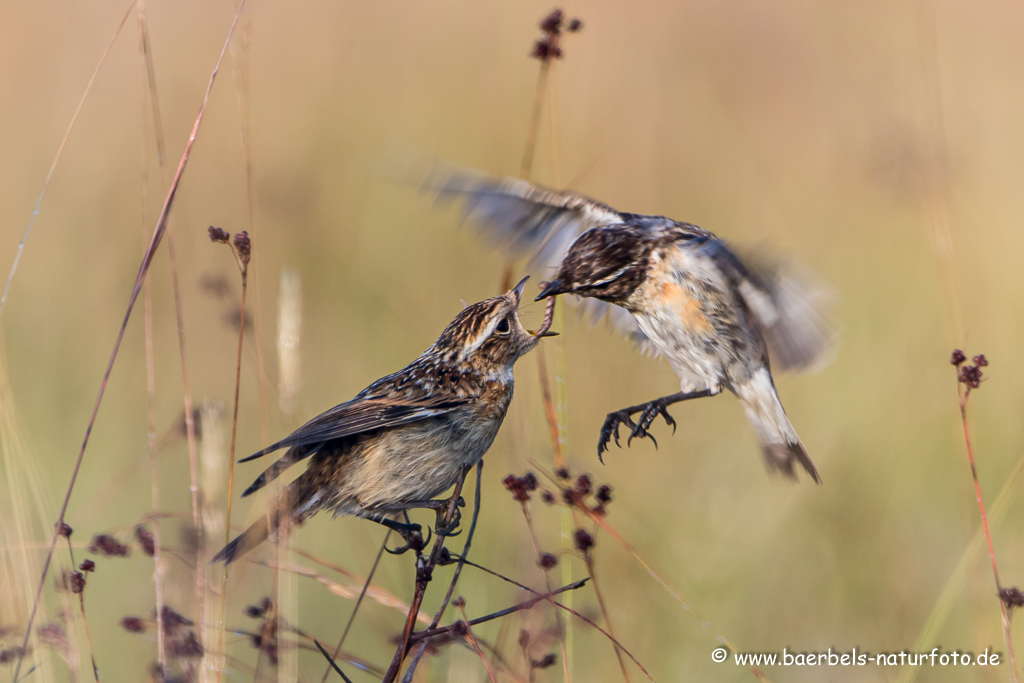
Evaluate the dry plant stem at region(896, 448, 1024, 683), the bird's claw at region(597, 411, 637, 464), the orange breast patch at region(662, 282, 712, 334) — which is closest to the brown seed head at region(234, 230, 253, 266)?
the bird's claw at region(597, 411, 637, 464)

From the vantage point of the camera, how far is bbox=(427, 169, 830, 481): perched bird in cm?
392

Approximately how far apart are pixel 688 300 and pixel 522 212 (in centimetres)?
102

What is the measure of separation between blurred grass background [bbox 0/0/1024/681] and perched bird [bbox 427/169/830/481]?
1.49 feet

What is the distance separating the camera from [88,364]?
5.95 meters

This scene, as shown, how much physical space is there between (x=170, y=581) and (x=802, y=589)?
309 cm

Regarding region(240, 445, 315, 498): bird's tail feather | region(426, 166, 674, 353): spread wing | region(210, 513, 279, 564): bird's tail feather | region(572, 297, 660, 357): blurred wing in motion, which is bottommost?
region(210, 513, 279, 564): bird's tail feather

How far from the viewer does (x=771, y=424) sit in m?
4.35

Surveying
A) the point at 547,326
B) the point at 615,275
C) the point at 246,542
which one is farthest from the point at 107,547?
the point at 615,275

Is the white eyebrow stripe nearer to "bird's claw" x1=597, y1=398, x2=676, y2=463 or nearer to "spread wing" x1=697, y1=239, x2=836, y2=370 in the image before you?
"spread wing" x1=697, y1=239, x2=836, y2=370

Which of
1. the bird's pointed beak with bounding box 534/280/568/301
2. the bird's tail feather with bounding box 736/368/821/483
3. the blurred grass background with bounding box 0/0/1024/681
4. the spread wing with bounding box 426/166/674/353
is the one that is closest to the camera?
the bird's pointed beak with bounding box 534/280/568/301

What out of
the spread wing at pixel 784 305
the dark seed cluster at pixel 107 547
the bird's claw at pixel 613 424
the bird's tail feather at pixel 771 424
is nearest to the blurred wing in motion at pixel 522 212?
the spread wing at pixel 784 305

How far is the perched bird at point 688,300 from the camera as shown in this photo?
12.9ft

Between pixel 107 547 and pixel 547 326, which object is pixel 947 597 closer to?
pixel 547 326

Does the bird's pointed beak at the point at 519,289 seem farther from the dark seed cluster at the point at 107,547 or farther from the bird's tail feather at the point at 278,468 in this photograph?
the dark seed cluster at the point at 107,547
